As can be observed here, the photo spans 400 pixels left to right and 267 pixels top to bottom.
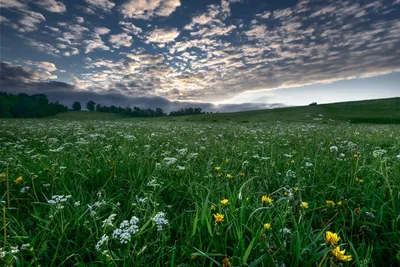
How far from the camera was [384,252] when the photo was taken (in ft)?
6.60

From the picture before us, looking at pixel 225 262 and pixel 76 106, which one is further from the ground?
pixel 76 106

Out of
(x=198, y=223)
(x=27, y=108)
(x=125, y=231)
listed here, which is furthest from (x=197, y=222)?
(x=27, y=108)

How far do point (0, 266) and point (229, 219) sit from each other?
6.27 ft

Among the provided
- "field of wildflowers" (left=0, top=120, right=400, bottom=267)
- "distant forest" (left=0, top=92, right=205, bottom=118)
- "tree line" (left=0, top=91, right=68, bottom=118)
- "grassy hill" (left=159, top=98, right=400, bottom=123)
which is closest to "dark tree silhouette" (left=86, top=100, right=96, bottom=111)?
"distant forest" (left=0, top=92, right=205, bottom=118)

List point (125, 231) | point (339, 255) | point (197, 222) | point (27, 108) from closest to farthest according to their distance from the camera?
point (339, 255), point (125, 231), point (197, 222), point (27, 108)

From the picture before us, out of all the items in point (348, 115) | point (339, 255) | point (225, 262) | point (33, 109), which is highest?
point (33, 109)

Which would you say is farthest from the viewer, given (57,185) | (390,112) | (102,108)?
(102,108)

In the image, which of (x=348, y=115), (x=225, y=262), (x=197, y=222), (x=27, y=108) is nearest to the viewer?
(x=225, y=262)

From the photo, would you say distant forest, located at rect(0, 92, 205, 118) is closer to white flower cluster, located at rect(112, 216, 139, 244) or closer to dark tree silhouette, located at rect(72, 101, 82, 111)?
dark tree silhouette, located at rect(72, 101, 82, 111)

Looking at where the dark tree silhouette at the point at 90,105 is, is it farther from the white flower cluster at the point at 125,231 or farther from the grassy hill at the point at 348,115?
the white flower cluster at the point at 125,231

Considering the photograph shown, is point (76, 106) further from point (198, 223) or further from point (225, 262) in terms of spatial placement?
point (225, 262)

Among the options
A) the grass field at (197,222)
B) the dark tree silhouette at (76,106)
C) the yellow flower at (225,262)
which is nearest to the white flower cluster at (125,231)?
the grass field at (197,222)

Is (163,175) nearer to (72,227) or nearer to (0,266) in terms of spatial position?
(72,227)

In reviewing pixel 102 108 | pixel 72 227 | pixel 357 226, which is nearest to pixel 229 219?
pixel 357 226
